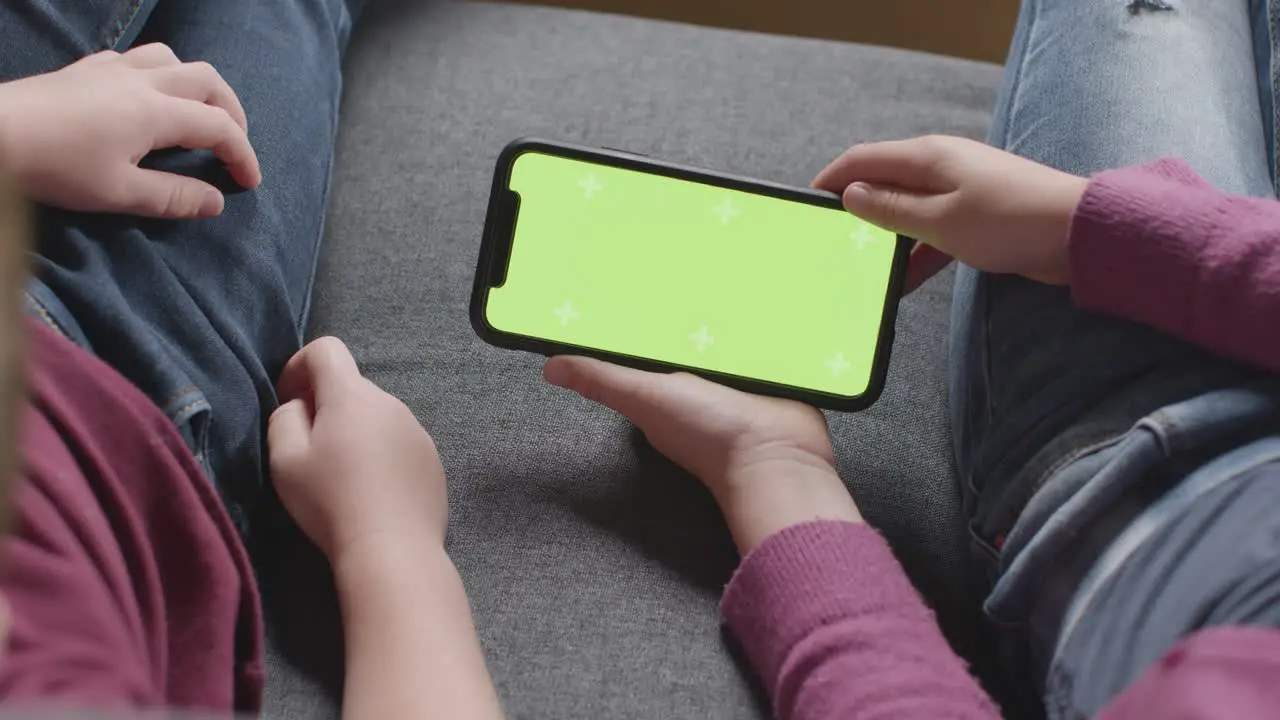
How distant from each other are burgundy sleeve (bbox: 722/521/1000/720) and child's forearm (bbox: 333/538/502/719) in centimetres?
13

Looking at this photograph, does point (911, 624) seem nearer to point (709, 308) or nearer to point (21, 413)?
point (709, 308)

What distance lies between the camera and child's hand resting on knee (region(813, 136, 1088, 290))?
0.57 metres

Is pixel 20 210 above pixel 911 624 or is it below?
above

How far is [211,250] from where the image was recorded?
0.60 m

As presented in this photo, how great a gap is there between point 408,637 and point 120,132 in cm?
28

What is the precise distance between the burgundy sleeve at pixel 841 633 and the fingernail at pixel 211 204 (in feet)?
1.07

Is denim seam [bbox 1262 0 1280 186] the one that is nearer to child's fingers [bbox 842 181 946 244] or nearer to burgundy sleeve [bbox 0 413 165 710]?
child's fingers [bbox 842 181 946 244]

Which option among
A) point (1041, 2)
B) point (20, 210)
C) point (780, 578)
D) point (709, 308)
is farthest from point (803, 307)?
point (20, 210)

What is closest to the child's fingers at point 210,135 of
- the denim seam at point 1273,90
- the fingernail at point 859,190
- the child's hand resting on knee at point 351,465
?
the child's hand resting on knee at point 351,465

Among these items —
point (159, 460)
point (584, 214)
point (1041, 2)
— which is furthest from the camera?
point (1041, 2)

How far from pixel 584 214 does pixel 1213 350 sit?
32cm

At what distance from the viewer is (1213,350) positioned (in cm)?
54

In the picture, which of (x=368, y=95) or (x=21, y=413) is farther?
(x=368, y=95)

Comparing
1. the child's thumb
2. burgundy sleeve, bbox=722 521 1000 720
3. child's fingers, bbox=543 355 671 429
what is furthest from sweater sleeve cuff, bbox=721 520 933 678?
the child's thumb
